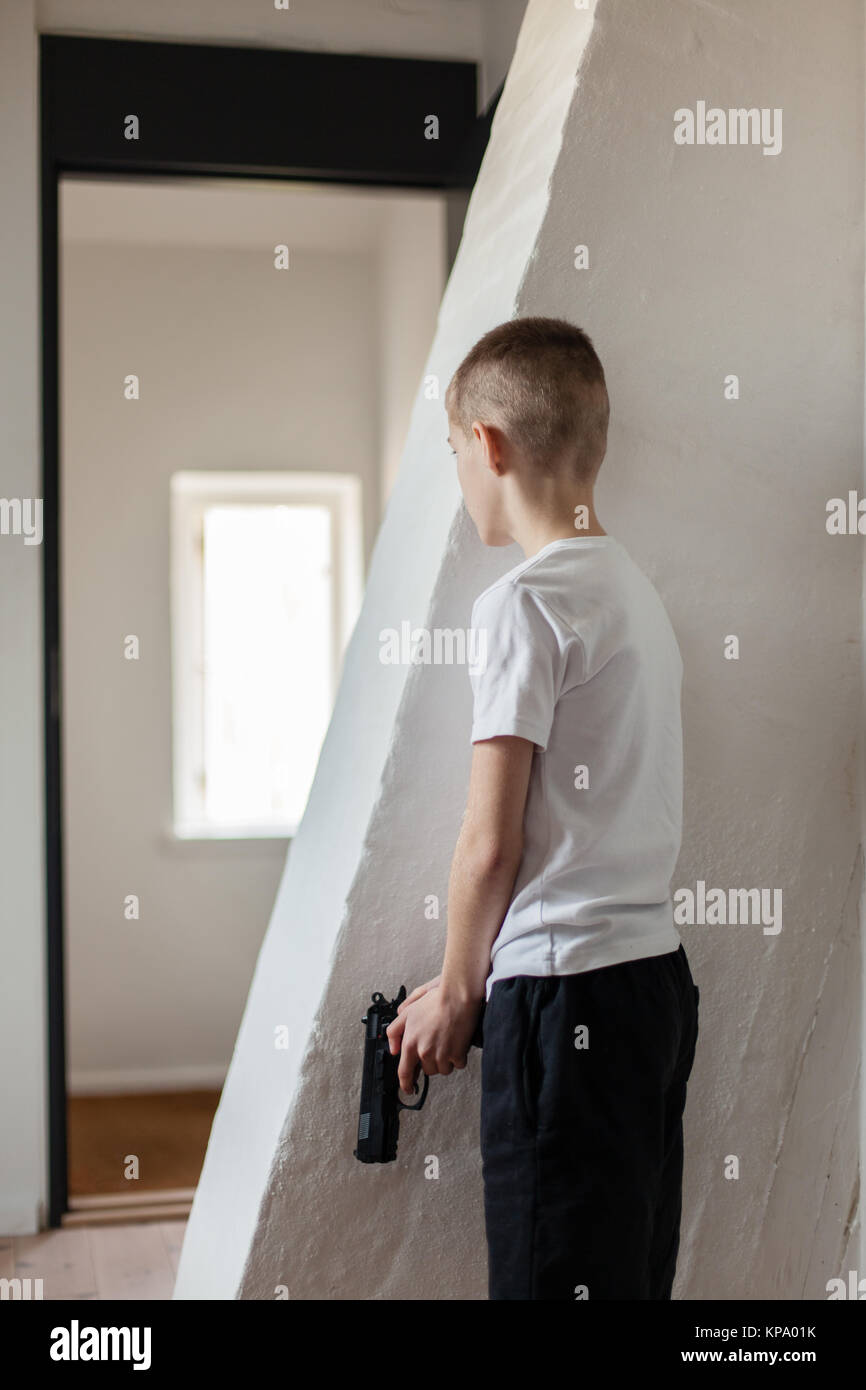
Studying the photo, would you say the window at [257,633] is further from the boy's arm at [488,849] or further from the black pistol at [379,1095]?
the boy's arm at [488,849]

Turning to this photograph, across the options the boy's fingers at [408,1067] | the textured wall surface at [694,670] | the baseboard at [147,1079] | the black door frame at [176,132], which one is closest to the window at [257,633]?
the baseboard at [147,1079]

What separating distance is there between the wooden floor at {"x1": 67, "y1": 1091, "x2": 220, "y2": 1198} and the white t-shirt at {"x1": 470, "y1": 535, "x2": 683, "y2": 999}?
6.72 feet

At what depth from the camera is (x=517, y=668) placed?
Result: 1.17m

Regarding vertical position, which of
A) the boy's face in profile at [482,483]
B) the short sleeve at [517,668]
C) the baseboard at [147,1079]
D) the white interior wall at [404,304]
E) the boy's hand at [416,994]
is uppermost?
the white interior wall at [404,304]

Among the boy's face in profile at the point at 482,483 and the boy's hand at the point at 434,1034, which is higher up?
the boy's face in profile at the point at 482,483

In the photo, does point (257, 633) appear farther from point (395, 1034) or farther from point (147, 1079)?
point (395, 1034)

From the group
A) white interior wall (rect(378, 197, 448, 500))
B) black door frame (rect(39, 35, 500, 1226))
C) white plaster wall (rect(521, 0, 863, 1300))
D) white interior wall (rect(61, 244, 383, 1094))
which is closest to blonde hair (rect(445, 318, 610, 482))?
white plaster wall (rect(521, 0, 863, 1300))

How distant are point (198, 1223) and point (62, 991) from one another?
3.16 feet

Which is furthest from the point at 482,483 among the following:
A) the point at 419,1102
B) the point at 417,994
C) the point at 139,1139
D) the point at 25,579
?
the point at 139,1139

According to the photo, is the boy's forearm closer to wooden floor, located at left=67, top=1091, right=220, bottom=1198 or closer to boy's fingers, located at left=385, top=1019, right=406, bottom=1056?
boy's fingers, located at left=385, top=1019, right=406, bottom=1056

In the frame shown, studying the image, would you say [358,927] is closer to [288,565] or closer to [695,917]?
[695,917]

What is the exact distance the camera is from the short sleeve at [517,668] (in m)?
1.17

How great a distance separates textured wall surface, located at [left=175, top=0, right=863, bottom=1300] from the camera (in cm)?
149

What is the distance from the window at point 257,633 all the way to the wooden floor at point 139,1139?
2.71 ft
